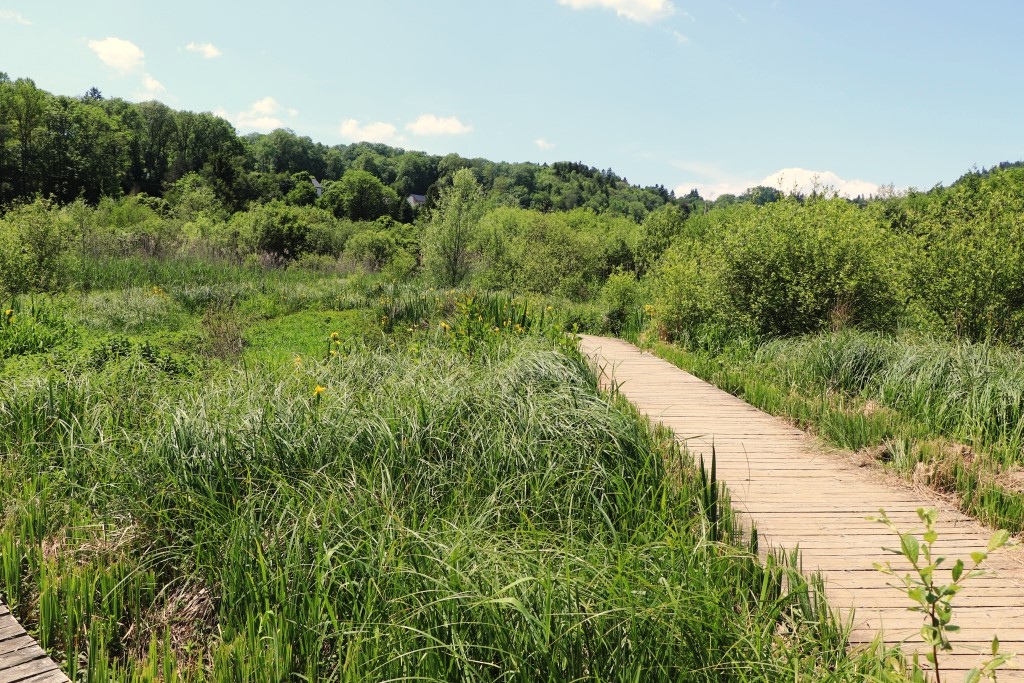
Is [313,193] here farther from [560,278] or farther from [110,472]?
[110,472]

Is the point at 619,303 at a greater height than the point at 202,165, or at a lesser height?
lesser

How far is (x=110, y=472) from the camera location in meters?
3.55

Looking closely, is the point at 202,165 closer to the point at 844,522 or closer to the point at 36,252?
the point at 36,252

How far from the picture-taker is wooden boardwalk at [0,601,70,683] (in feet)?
7.45

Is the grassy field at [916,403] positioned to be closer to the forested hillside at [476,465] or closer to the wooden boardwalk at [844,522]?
the forested hillside at [476,465]

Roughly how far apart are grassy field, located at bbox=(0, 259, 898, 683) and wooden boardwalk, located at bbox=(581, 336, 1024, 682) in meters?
0.41

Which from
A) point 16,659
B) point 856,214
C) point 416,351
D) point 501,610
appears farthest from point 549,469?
point 856,214

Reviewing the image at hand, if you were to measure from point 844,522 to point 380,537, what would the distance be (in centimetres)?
277

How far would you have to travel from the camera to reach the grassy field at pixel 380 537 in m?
2.20

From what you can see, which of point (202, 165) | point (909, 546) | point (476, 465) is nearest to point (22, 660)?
point (476, 465)

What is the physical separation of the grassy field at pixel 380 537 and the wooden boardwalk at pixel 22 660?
88 mm

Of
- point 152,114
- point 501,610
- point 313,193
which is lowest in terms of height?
point 501,610

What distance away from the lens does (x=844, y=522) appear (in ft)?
12.4

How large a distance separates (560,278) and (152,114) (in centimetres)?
7437
